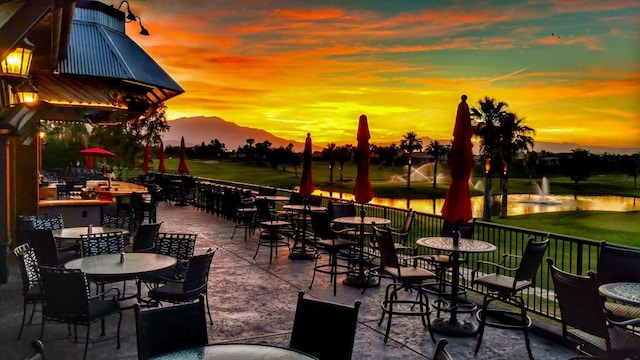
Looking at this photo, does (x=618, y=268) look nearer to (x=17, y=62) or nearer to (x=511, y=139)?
(x=17, y=62)

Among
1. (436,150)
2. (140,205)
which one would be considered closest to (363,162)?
(140,205)

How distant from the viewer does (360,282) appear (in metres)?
7.52

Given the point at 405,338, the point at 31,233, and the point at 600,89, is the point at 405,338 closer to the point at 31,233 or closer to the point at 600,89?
the point at 31,233

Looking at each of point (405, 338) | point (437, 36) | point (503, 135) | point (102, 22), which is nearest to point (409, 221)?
point (405, 338)

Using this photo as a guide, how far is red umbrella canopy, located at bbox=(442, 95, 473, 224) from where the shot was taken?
18.8 feet

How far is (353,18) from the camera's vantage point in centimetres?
1584

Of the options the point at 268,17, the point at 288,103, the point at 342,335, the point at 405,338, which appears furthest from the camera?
the point at 288,103

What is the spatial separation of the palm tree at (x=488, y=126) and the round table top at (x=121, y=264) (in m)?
48.1

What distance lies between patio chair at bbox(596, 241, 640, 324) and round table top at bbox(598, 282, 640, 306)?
10.3 inches

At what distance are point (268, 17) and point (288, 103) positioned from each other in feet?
44.5

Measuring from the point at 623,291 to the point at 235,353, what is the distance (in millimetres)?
3287

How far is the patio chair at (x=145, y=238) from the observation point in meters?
6.59

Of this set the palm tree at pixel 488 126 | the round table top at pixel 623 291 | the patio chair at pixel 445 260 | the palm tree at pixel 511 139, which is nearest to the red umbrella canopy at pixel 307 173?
the patio chair at pixel 445 260

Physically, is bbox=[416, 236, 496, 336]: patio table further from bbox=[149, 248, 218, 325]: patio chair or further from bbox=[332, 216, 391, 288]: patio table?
bbox=[149, 248, 218, 325]: patio chair
